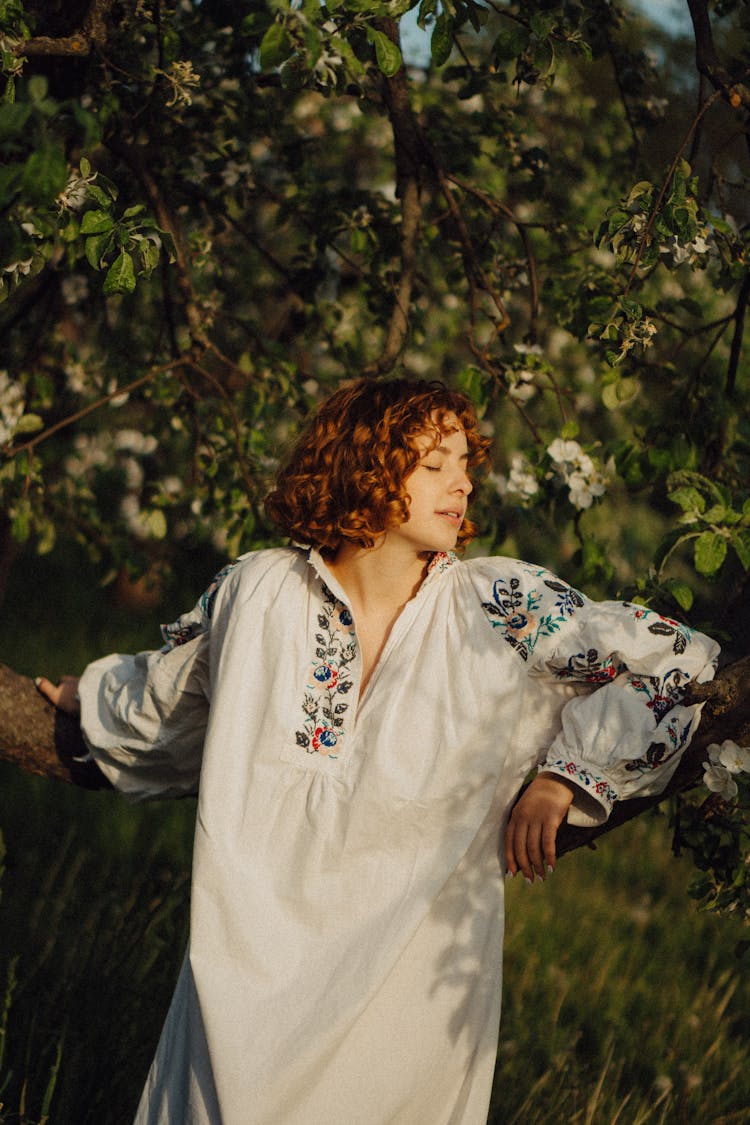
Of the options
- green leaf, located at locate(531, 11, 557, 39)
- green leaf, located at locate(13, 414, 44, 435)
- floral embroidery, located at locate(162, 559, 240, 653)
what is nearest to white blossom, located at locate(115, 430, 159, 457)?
green leaf, located at locate(13, 414, 44, 435)

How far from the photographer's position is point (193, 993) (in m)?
1.90

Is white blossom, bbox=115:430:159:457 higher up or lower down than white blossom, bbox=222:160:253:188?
lower down

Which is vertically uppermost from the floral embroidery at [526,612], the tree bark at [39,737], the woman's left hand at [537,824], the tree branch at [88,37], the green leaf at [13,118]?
the tree branch at [88,37]

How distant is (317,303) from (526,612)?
1.65 m

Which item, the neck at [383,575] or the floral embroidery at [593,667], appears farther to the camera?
the neck at [383,575]

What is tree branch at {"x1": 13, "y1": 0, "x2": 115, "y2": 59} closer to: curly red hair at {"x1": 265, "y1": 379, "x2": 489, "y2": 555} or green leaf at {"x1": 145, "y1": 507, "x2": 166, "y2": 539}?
curly red hair at {"x1": 265, "y1": 379, "x2": 489, "y2": 555}

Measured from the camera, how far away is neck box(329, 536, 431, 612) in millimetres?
2031

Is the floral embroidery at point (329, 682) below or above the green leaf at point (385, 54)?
below

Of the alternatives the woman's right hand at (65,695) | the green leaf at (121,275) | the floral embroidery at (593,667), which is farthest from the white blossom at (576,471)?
the woman's right hand at (65,695)

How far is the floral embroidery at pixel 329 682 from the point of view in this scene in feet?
6.25

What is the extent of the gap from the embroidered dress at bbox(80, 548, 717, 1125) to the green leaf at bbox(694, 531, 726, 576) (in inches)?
5.8

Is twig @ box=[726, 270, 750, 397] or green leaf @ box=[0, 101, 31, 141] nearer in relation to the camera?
green leaf @ box=[0, 101, 31, 141]

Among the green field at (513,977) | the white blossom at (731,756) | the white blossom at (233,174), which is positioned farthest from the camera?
the white blossom at (233,174)

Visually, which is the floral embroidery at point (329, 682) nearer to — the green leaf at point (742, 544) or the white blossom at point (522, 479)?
the white blossom at point (522, 479)
